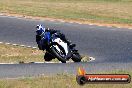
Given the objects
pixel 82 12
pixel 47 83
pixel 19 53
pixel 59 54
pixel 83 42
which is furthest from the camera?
pixel 82 12

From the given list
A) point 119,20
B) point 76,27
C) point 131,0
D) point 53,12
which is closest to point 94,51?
point 76,27

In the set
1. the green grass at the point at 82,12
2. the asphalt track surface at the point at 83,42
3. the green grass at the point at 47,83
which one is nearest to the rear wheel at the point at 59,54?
the asphalt track surface at the point at 83,42

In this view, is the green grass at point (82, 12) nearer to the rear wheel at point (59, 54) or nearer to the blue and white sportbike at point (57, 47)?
the blue and white sportbike at point (57, 47)

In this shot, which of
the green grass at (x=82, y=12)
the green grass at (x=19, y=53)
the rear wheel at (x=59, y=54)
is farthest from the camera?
the green grass at (x=82, y=12)

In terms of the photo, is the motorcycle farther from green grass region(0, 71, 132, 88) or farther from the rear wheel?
green grass region(0, 71, 132, 88)

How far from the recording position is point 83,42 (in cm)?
2614

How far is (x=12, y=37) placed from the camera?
89.8ft

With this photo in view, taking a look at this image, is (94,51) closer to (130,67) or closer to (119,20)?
(130,67)

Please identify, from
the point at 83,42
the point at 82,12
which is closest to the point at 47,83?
the point at 83,42

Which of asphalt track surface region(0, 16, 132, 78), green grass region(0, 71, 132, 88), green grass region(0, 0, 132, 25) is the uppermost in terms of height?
green grass region(0, 71, 132, 88)

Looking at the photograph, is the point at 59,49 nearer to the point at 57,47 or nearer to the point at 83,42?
the point at 57,47

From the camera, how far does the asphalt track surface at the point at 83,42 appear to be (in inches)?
599

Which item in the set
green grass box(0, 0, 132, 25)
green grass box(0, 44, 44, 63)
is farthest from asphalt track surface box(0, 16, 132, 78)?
green grass box(0, 0, 132, 25)

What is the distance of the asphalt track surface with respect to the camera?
15.2 m
